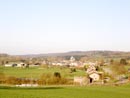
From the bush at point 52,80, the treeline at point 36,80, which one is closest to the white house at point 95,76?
the bush at point 52,80

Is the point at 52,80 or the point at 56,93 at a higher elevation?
the point at 56,93

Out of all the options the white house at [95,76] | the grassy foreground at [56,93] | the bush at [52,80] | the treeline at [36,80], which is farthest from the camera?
the white house at [95,76]

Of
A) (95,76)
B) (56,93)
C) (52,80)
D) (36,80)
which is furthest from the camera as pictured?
(95,76)

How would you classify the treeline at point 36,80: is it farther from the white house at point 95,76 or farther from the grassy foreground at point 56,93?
the grassy foreground at point 56,93

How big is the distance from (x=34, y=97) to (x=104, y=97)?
8.16 metres

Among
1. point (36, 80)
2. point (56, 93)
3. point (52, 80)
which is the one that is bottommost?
point (52, 80)

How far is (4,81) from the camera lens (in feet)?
230

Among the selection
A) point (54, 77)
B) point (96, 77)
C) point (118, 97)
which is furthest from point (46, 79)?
point (118, 97)

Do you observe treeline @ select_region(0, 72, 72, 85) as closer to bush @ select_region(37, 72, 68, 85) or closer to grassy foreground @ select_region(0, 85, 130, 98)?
bush @ select_region(37, 72, 68, 85)

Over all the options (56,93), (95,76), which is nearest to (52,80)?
(95,76)

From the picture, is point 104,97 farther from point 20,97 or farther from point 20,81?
point 20,81

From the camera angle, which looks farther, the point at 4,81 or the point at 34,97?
the point at 4,81

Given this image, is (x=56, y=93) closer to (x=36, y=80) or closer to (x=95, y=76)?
(x=36, y=80)

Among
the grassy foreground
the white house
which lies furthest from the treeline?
the grassy foreground
